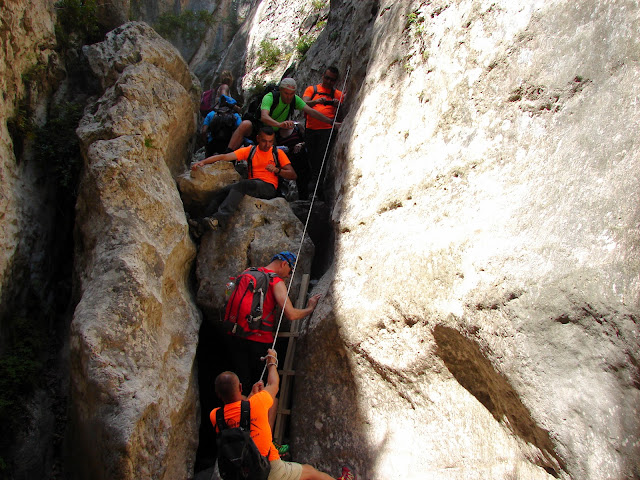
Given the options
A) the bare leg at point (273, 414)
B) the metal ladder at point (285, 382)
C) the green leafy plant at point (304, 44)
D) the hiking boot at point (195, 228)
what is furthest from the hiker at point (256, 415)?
the green leafy plant at point (304, 44)

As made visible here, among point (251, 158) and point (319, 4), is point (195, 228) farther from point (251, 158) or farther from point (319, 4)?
point (319, 4)

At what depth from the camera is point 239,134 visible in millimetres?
8312

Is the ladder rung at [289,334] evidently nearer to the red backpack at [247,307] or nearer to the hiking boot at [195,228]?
the red backpack at [247,307]

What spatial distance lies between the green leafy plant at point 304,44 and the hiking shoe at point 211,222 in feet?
20.2

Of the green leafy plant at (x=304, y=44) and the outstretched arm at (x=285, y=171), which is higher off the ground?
the green leafy plant at (x=304, y=44)

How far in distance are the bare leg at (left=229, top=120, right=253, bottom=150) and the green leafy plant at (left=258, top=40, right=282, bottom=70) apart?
454 centimetres

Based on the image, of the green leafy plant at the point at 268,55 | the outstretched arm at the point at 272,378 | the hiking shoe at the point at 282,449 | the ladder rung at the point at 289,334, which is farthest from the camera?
the green leafy plant at the point at 268,55

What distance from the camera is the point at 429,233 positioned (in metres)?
4.75

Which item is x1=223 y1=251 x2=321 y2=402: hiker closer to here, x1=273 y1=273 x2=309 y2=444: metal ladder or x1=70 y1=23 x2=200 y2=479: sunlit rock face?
x1=273 y1=273 x2=309 y2=444: metal ladder

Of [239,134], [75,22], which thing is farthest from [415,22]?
[75,22]

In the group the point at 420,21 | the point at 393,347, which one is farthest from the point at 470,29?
the point at 393,347

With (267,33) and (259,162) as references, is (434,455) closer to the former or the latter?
(259,162)

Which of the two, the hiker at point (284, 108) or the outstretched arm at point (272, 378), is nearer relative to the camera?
the outstretched arm at point (272, 378)

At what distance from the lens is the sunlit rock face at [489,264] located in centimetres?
326
